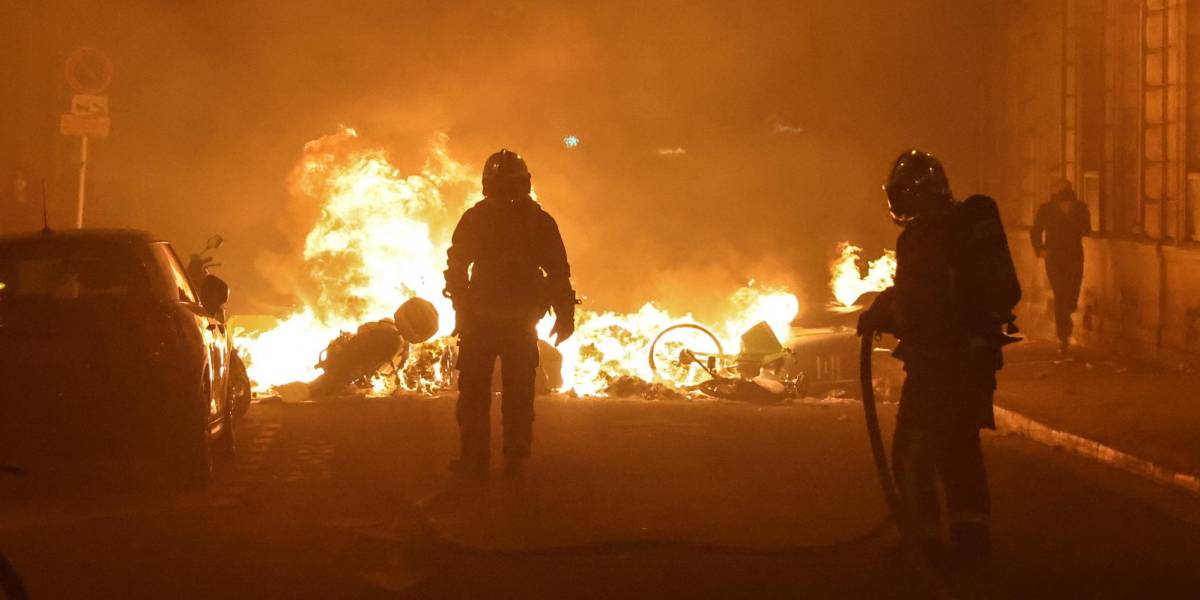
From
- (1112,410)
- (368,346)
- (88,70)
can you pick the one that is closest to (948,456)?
(1112,410)

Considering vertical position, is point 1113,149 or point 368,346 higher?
point 1113,149

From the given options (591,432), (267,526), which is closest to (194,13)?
(591,432)

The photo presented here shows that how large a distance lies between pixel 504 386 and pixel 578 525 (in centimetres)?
168

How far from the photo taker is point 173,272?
9.65m

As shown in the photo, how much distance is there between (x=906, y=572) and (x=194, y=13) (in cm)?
2312

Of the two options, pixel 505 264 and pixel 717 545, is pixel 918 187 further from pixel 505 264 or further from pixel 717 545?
pixel 505 264

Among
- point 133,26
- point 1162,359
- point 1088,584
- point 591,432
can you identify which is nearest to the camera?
point 1088,584

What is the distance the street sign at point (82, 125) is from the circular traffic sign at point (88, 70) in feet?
1.23

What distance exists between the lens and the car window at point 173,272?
9469 mm

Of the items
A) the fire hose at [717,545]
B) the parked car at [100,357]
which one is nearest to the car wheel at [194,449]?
the parked car at [100,357]

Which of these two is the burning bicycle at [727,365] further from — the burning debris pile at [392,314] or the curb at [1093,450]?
the curb at [1093,450]

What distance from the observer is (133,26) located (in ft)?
88.5

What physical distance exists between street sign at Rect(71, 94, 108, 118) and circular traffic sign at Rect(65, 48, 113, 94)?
167 millimetres

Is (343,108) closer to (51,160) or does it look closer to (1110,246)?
(51,160)
